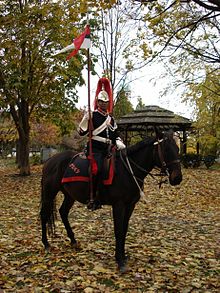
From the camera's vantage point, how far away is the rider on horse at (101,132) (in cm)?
616

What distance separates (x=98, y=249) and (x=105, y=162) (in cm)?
188

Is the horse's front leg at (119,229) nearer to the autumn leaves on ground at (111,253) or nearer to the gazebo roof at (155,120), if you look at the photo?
the autumn leaves on ground at (111,253)

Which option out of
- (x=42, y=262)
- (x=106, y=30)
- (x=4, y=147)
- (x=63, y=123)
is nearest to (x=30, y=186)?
(x=63, y=123)

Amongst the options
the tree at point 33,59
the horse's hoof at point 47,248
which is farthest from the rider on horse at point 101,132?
the tree at point 33,59

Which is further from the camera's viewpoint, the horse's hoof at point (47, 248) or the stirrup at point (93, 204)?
the horse's hoof at point (47, 248)

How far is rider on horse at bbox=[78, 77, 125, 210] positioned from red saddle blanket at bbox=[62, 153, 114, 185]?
15 centimetres

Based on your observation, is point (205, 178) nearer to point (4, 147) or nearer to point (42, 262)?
point (42, 262)

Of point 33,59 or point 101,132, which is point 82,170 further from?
point 33,59

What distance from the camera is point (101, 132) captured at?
6277 millimetres

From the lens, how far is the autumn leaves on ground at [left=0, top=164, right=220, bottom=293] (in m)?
5.12

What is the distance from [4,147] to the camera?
48062 millimetres

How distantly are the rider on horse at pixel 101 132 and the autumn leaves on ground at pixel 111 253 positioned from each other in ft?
3.42

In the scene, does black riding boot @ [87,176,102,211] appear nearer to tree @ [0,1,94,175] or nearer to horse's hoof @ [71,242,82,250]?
horse's hoof @ [71,242,82,250]

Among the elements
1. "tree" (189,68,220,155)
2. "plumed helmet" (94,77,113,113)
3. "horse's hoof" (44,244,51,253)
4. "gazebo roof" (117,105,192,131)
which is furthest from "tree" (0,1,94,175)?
"horse's hoof" (44,244,51,253)
